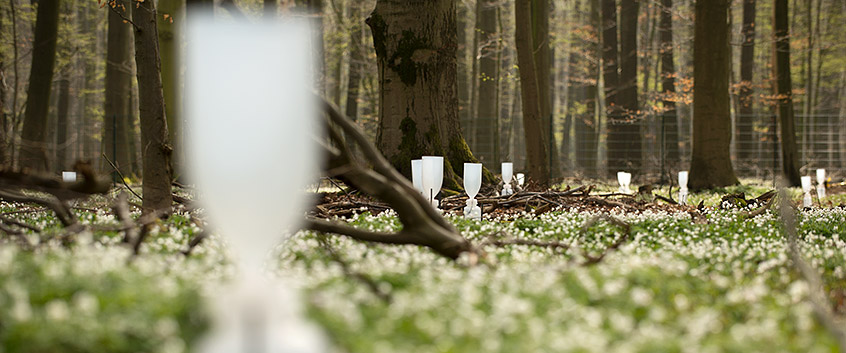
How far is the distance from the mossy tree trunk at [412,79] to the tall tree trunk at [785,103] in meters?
8.63

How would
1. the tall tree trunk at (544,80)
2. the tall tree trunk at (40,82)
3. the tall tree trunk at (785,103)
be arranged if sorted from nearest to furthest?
the tall tree trunk at (40,82)
the tall tree trunk at (785,103)
the tall tree trunk at (544,80)

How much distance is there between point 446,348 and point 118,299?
79 centimetres

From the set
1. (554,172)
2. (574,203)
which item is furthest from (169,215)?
(554,172)

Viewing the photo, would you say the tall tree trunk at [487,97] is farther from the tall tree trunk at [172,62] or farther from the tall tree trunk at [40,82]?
the tall tree trunk at [40,82]

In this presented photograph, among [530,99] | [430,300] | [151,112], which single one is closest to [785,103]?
[530,99]

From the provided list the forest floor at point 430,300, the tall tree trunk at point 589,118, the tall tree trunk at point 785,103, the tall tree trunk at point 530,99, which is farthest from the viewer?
the tall tree trunk at point 589,118

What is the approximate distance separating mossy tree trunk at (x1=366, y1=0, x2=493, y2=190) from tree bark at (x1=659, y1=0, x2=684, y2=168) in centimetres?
1286

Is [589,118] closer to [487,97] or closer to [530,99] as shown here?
[487,97]

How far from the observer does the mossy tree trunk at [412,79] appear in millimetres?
8234

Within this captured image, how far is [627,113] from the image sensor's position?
20797 millimetres

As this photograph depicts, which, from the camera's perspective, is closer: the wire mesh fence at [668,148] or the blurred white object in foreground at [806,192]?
the blurred white object in foreground at [806,192]

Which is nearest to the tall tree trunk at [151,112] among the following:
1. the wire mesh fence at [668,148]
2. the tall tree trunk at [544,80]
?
the tall tree trunk at [544,80]

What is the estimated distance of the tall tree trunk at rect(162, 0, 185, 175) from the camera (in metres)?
12.5

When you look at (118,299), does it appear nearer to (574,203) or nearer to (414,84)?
(574,203)
